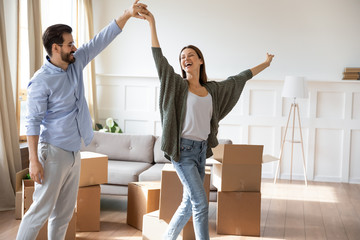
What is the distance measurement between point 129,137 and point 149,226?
71.1 inches

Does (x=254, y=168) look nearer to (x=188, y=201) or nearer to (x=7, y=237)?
(x=188, y=201)

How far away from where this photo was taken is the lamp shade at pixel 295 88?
5.71 meters

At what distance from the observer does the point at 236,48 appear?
6.41 m

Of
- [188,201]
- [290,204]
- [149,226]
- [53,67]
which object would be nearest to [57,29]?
[53,67]

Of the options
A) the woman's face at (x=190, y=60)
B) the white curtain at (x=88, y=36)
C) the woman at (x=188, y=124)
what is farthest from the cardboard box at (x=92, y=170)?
the white curtain at (x=88, y=36)

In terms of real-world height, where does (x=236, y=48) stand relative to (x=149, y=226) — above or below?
above

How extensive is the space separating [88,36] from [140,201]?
3410 millimetres

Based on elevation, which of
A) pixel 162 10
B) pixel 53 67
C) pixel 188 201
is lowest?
pixel 188 201

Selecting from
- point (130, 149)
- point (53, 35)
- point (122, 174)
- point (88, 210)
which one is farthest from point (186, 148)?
point (130, 149)

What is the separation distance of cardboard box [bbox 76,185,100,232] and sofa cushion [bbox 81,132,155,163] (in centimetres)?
130

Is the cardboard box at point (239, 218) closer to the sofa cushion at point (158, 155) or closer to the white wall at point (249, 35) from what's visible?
the sofa cushion at point (158, 155)

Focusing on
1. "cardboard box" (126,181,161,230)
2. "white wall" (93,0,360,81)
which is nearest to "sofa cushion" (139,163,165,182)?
"cardboard box" (126,181,161,230)

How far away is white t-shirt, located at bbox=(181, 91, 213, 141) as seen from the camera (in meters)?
2.66

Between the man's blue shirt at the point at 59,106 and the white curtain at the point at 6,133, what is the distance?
1.85 m
